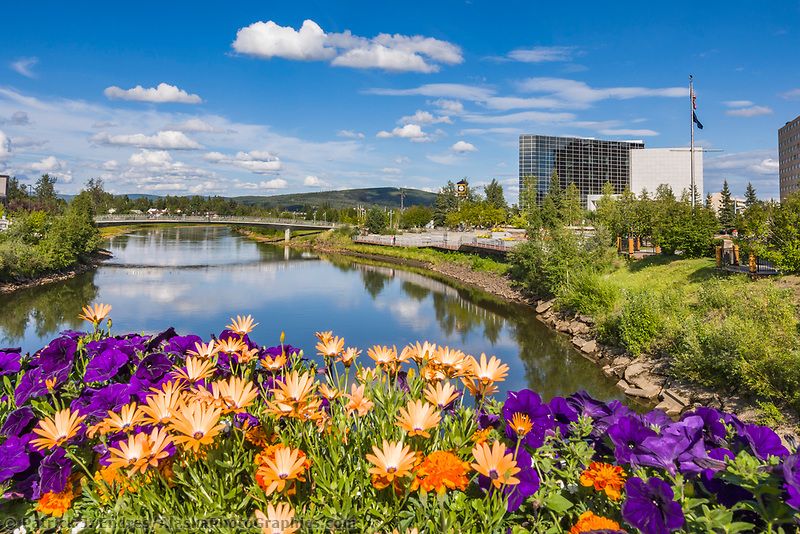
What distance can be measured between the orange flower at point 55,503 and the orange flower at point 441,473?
1463 mm

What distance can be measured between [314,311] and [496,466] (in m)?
25.5

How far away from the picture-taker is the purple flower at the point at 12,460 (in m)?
2.11

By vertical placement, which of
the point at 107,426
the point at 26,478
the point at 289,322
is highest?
the point at 107,426

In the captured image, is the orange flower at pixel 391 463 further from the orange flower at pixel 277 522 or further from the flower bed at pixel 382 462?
the orange flower at pixel 277 522

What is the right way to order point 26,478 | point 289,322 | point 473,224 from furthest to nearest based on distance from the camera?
point 473,224 → point 289,322 → point 26,478

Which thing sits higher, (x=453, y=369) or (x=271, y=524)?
(x=453, y=369)

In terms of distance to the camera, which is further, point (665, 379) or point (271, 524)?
point (665, 379)

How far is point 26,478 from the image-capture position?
2219mm

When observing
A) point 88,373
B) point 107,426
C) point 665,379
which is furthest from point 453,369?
point 665,379

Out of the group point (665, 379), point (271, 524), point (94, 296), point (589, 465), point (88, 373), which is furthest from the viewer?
point (94, 296)

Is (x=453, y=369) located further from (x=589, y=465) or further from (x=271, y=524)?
(x=271, y=524)

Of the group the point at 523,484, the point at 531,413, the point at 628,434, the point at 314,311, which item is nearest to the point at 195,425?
the point at 523,484

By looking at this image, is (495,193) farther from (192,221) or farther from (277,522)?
(277,522)

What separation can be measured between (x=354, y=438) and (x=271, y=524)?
0.79 meters
